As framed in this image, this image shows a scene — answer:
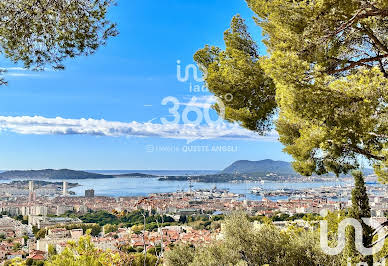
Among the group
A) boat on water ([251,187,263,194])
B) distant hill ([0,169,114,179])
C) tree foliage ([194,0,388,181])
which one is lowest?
boat on water ([251,187,263,194])

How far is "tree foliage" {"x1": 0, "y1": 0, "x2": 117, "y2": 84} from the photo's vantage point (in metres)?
3.22

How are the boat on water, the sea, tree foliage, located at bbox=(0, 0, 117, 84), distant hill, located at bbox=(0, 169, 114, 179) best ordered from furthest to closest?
distant hill, located at bbox=(0, 169, 114, 179) < the boat on water < the sea < tree foliage, located at bbox=(0, 0, 117, 84)

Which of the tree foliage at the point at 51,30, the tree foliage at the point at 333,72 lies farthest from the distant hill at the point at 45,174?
the tree foliage at the point at 333,72

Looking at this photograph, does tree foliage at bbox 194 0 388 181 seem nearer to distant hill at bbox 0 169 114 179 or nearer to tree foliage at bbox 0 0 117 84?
tree foliage at bbox 0 0 117 84

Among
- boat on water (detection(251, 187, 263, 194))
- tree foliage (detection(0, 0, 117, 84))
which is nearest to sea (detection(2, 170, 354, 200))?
boat on water (detection(251, 187, 263, 194))

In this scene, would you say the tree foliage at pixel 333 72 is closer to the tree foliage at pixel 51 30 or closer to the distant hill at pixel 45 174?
the tree foliage at pixel 51 30

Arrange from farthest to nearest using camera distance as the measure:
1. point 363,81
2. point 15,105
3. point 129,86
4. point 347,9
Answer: point 15,105, point 129,86, point 363,81, point 347,9

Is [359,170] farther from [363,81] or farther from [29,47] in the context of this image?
[29,47]

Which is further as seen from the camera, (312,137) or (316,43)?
(312,137)

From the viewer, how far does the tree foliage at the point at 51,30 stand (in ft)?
10.6

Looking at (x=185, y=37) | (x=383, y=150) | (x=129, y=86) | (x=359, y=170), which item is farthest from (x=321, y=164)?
(x=129, y=86)

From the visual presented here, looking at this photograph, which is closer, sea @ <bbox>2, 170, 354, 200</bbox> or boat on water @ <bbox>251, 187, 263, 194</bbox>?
sea @ <bbox>2, 170, 354, 200</bbox>

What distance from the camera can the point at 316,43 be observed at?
3.45m

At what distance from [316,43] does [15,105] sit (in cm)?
3669
